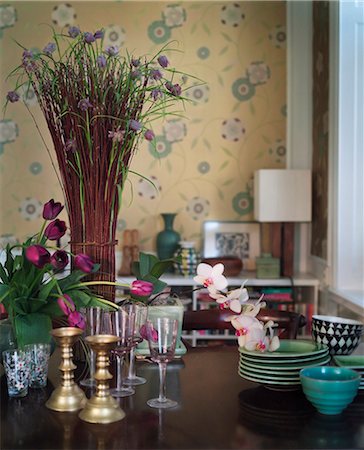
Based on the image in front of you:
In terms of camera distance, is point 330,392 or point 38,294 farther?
point 38,294

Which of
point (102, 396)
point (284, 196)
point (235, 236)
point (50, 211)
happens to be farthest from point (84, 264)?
point (235, 236)

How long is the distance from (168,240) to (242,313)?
2.64 m

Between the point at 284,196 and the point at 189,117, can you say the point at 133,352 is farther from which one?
the point at 189,117

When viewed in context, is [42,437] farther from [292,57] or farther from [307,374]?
[292,57]

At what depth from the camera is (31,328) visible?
1.41 metres

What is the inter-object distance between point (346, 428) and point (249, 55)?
339 centimetres

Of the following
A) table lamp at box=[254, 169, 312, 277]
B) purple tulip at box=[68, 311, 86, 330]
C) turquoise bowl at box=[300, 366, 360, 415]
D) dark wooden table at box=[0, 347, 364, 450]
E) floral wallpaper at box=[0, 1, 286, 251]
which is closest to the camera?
dark wooden table at box=[0, 347, 364, 450]

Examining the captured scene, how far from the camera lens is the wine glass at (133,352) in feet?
4.51

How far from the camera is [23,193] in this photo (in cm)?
423

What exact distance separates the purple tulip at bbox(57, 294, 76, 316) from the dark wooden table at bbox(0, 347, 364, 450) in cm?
19

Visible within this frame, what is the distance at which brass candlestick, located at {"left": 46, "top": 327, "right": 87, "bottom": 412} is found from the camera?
125 centimetres

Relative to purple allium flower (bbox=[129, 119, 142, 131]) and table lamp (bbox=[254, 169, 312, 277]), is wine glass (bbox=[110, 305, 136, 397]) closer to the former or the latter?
purple allium flower (bbox=[129, 119, 142, 131])

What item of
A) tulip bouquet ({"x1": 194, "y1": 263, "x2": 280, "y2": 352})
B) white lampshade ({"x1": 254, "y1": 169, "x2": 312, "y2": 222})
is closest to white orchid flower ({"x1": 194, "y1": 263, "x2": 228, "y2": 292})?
tulip bouquet ({"x1": 194, "y1": 263, "x2": 280, "y2": 352})

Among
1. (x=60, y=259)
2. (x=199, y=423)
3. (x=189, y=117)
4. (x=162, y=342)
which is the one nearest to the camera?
(x=199, y=423)
